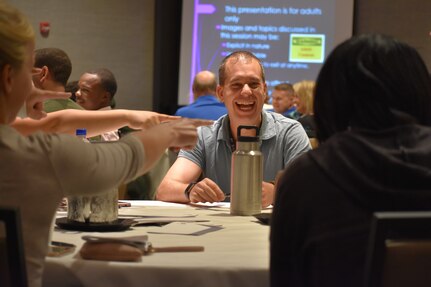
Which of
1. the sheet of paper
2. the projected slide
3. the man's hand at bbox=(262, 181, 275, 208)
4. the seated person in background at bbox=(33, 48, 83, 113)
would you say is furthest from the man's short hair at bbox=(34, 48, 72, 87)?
the projected slide

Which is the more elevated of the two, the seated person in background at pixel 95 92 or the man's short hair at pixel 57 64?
the man's short hair at pixel 57 64

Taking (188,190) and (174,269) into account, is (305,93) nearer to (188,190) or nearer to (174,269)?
(188,190)

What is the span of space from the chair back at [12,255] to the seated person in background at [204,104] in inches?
177

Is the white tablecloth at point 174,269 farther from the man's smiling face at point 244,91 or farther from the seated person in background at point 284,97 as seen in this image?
the seated person in background at point 284,97

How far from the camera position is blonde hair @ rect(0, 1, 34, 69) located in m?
1.50

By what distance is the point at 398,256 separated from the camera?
1.43 meters

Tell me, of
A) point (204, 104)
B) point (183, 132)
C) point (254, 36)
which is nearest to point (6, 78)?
point (183, 132)

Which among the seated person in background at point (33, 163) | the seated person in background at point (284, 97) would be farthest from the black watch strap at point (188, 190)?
the seated person in background at point (284, 97)

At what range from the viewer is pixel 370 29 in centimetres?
866

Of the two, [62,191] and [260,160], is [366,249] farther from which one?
[260,160]

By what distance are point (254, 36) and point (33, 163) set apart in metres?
7.48

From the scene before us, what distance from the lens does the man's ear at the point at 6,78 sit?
154 centimetres

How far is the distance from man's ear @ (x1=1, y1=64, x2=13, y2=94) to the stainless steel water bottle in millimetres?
1172

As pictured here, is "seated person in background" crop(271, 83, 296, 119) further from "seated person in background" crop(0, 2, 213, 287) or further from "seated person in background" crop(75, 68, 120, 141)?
"seated person in background" crop(0, 2, 213, 287)
